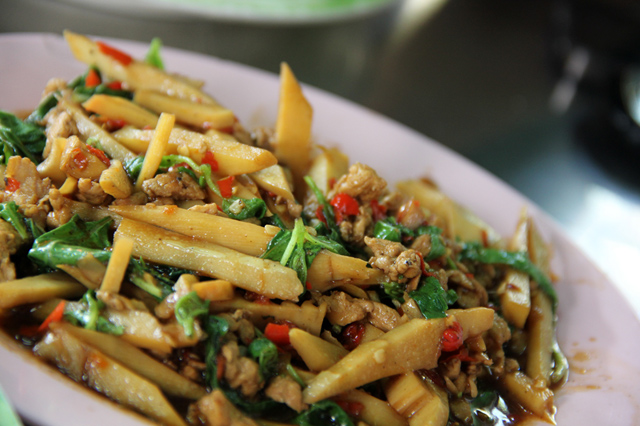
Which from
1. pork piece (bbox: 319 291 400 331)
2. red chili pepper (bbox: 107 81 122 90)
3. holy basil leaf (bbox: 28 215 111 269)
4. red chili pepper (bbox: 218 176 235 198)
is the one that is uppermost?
red chili pepper (bbox: 107 81 122 90)

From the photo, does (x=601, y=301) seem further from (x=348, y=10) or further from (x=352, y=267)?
(x=348, y=10)

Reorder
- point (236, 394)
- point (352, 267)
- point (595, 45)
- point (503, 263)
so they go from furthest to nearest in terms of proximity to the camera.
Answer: point (595, 45) → point (503, 263) → point (352, 267) → point (236, 394)

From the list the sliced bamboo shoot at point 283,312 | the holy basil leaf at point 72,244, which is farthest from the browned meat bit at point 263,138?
the sliced bamboo shoot at point 283,312

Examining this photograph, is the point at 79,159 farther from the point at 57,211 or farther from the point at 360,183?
the point at 360,183

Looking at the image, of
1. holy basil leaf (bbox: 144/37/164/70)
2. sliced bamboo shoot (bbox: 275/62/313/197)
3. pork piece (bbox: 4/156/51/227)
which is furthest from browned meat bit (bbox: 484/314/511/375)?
holy basil leaf (bbox: 144/37/164/70)

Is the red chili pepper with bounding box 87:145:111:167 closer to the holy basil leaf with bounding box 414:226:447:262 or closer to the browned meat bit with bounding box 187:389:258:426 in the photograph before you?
the browned meat bit with bounding box 187:389:258:426

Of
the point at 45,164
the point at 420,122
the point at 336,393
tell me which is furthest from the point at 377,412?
the point at 420,122
